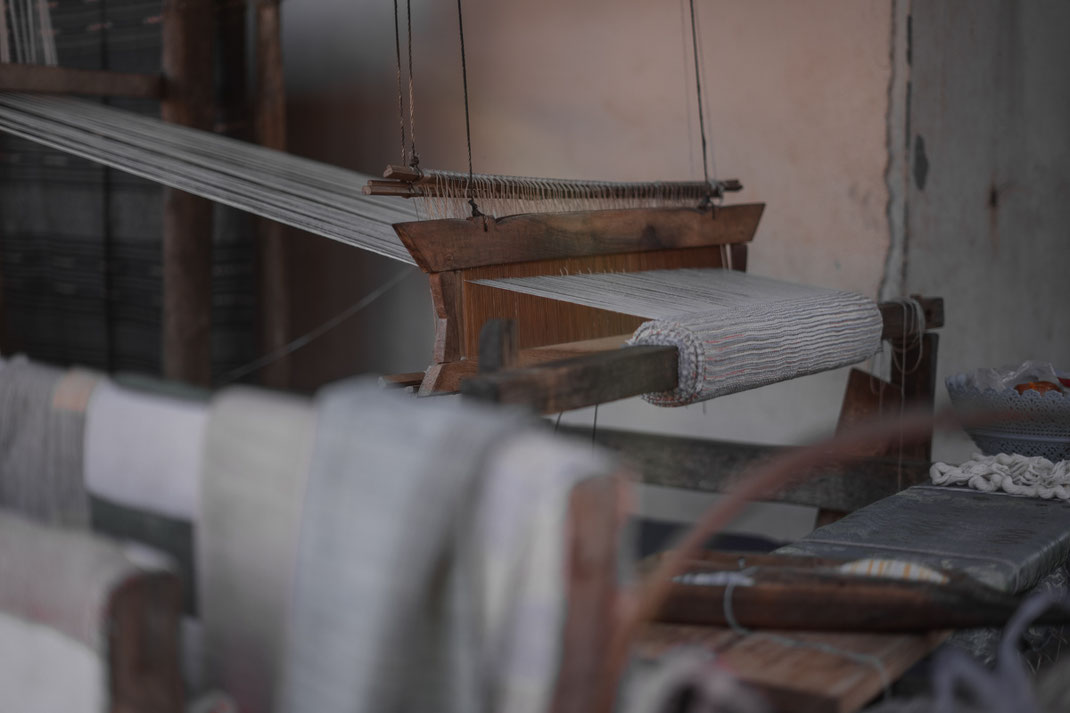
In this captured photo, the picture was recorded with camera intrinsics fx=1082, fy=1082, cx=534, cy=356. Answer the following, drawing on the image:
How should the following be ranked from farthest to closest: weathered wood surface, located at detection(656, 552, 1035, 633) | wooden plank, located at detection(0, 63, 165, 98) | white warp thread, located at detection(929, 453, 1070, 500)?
wooden plank, located at detection(0, 63, 165, 98), white warp thread, located at detection(929, 453, 1070, 500), weathered wood surface, located at detection(656, 552, 1035, 633)

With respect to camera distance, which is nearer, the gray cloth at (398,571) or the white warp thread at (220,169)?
the gray cloth at (398,571)

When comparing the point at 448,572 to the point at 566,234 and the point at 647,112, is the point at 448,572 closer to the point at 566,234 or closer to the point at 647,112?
the point at 566,234

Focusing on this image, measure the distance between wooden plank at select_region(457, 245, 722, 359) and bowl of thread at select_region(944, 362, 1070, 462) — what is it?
681 mm

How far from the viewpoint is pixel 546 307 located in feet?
6.76

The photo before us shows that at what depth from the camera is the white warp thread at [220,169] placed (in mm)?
2205

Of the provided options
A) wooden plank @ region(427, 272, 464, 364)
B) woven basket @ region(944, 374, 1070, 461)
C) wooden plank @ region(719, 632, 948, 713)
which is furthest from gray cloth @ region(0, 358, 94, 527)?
woven basket @ region(944, 374, 1070, 461)

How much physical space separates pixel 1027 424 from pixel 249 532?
1.78m

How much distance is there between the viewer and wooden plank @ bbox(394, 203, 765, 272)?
1857 millimetres

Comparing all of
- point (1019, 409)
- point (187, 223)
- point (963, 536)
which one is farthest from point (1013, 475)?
point (187, 223)

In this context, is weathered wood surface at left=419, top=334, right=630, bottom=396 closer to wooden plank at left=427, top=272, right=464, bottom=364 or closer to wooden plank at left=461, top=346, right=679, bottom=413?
wooden plank at left=427, top=272, right=464, bottom=364

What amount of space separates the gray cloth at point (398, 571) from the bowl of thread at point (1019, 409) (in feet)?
5.26

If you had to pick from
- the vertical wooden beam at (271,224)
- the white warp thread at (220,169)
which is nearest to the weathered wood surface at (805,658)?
the white warp thread at (220,169)

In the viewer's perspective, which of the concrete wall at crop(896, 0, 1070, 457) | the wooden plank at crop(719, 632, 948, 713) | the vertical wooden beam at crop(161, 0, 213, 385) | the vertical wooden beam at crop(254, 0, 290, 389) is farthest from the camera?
the vertical wooden beam at crop(254, 0, 290, 389)

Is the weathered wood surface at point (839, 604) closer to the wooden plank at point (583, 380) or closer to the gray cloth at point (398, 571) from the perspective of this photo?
the wooden plank at point (583, 380)
